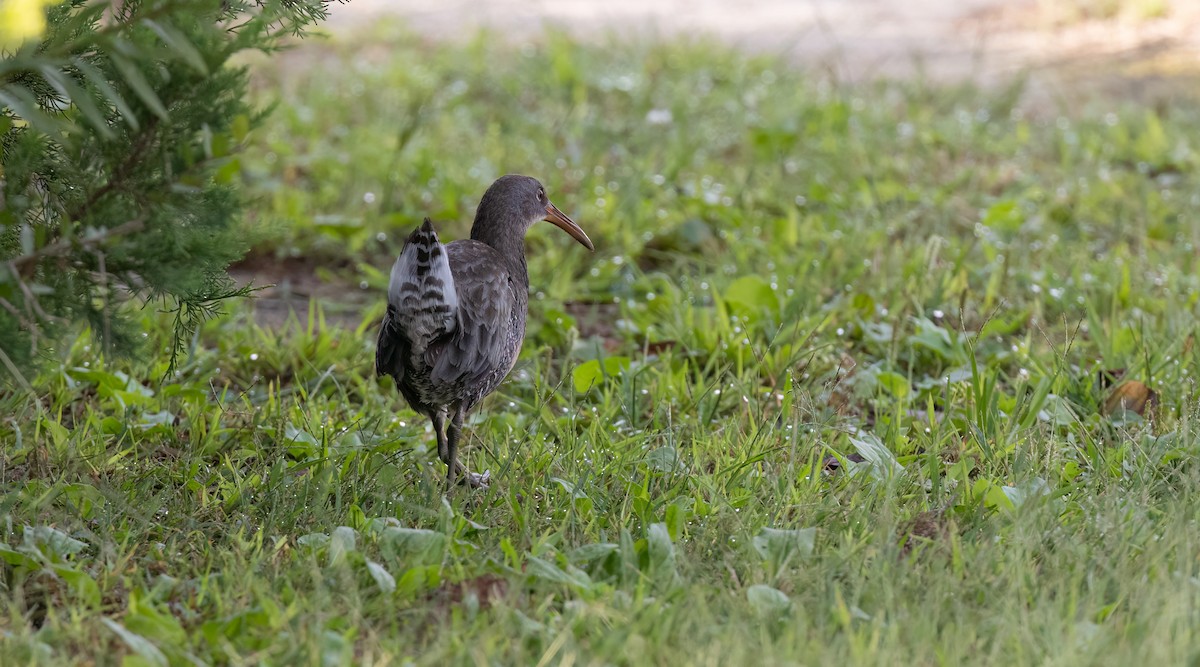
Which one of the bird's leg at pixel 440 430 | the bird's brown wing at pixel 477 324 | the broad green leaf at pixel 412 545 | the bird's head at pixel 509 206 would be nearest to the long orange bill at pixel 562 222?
the bird's head at pixel 509 206

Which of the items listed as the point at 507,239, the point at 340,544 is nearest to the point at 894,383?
the point at 507,239

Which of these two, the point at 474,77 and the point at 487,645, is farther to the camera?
the point at 474,77

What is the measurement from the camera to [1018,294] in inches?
194

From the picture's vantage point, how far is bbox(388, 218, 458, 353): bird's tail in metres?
3.14

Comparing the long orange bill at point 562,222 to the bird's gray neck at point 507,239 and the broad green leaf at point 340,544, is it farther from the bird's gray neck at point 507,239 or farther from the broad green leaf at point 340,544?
the broad green leaf at point 340,544

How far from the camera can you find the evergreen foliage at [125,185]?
2592mm

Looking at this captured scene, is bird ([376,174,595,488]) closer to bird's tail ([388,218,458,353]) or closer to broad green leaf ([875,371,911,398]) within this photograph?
bird's tail ([388,218,458,353])

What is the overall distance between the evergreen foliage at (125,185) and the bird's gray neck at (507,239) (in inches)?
42.7

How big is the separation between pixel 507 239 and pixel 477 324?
0.52 metres

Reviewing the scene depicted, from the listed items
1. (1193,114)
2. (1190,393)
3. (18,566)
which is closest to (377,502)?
(18,566)

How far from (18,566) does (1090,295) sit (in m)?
3.80

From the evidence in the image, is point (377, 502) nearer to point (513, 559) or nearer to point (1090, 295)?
point (513, 559)

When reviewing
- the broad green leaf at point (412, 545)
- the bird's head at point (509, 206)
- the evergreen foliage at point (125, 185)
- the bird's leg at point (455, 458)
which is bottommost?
the bird's leg at point (455, 458)

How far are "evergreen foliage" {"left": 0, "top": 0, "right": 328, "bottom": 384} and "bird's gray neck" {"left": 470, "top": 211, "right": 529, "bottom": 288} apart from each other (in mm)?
1085
